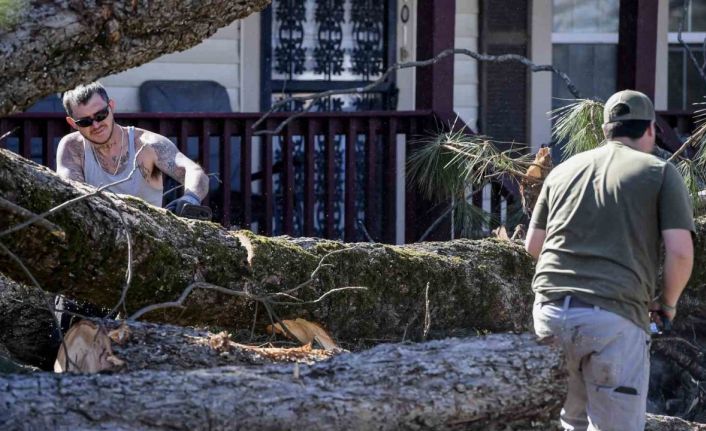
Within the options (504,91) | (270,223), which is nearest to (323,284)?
(270,223)

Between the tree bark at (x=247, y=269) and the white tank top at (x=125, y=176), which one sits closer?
the tree bark at (x=247, y=269)

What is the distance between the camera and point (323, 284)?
5668 mm

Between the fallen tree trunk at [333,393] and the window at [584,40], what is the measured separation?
21.2 feet

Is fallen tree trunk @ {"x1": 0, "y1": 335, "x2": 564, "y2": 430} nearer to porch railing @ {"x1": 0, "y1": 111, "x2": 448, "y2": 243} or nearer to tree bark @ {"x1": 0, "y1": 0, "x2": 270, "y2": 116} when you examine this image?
tree bark @ {"x1": 0, "y1": 0, "x2": 270, "y2": 116}

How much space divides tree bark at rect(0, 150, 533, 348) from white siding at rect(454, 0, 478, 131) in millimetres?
4049

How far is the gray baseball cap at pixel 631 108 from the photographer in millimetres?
4578

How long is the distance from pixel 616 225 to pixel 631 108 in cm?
44

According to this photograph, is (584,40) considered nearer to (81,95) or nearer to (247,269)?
(81,95)

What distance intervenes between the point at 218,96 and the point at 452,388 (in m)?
5.75

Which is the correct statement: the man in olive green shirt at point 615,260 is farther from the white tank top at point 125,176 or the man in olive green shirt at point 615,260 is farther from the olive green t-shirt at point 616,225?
the white tank top at point 125,176

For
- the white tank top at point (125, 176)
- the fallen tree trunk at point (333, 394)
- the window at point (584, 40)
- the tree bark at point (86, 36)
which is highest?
the window at point (584, 40)

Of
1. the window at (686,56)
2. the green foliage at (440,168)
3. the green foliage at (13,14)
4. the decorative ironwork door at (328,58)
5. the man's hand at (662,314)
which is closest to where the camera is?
the green foliage at (13,14)

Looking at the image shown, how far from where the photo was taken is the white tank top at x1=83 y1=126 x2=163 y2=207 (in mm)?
6195

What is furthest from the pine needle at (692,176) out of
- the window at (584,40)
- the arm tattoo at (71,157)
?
the window at (584,40)
